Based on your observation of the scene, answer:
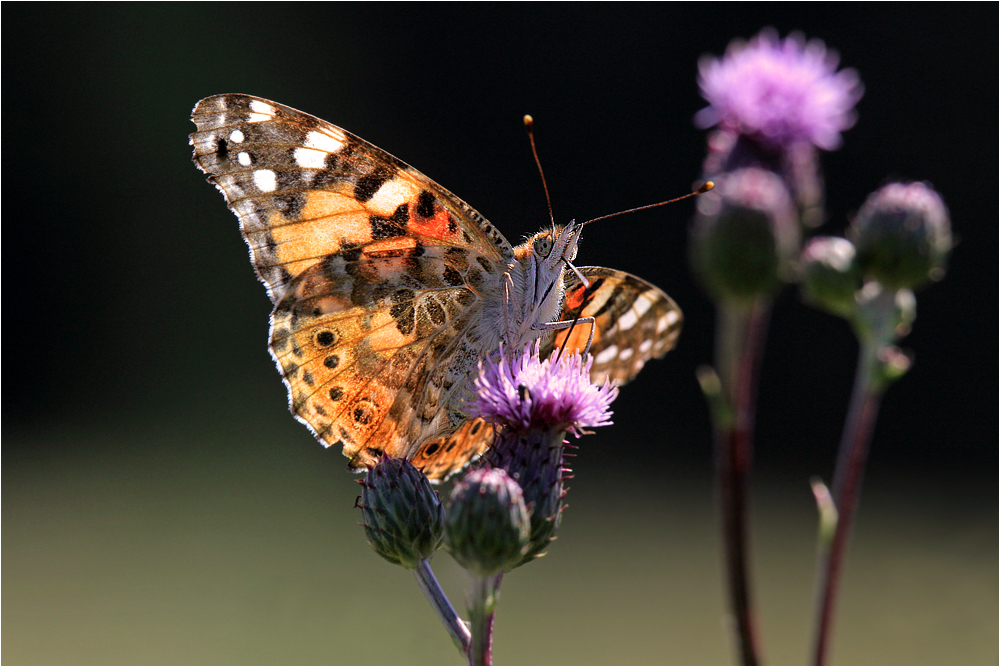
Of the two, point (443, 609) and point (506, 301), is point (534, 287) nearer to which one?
point (506, 301)

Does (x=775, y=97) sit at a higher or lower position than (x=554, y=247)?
lower

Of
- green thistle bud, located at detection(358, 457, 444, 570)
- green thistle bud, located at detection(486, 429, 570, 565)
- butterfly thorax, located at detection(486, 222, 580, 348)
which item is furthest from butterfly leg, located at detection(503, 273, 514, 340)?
green thistle bud, located at detection(358, 457, 444, 570)

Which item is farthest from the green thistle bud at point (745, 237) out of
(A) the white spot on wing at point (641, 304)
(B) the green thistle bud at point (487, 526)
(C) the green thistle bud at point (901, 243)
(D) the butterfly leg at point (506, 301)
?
(B) the green thistle bud at point (487, 526)

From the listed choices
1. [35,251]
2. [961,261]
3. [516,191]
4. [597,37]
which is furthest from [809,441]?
[35,251]

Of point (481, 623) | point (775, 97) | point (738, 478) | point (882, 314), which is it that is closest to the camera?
point (481, 623)

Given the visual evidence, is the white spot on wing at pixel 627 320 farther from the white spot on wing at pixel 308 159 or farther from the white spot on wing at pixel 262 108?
the white spot on wing at pixel 262 108

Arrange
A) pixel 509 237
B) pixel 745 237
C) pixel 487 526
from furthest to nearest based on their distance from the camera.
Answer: pixel 509 237 → pixel 745 237 → pixel 487 526

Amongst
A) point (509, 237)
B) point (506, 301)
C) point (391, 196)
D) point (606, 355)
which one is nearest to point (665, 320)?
point (606, 355)
